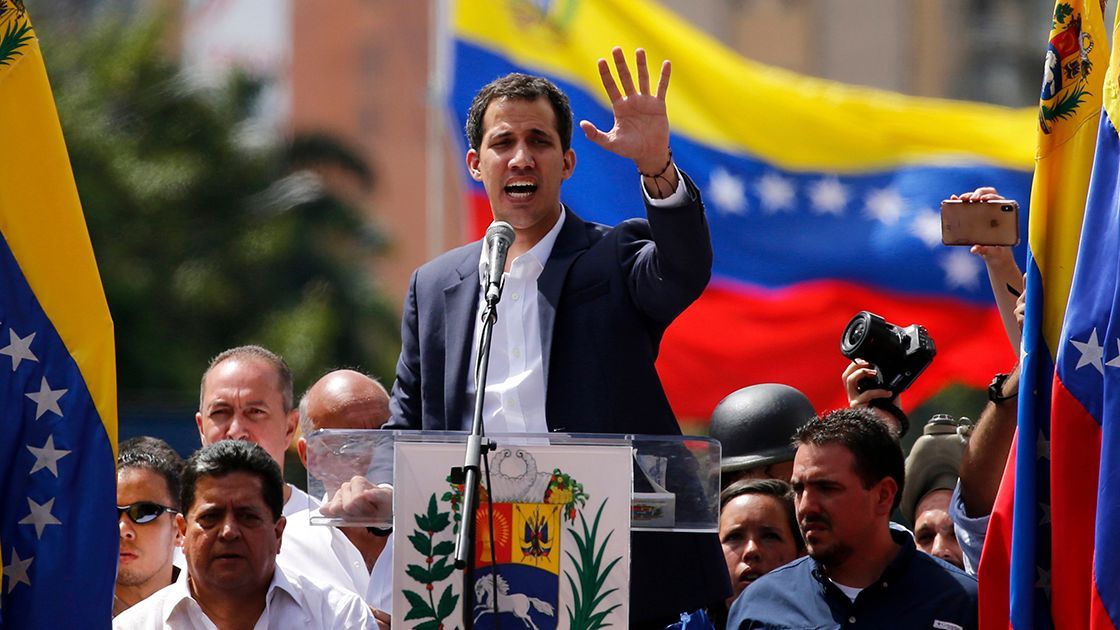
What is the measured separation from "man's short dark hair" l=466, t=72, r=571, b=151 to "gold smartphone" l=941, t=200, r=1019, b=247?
3.80ft

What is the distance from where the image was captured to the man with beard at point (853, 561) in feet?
17.2

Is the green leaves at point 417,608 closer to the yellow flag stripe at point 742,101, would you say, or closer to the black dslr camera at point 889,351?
the black dslr camera at point 889,351

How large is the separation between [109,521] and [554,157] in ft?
4.82

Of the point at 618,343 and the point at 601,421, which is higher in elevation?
the point at 618,343

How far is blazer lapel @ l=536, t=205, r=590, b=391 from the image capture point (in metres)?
5.05

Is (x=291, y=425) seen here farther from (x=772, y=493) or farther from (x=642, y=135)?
(x=642, y=135)

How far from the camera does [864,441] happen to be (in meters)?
5.44

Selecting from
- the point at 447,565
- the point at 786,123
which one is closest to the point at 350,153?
the point at 786,123

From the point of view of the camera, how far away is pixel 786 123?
11492mm

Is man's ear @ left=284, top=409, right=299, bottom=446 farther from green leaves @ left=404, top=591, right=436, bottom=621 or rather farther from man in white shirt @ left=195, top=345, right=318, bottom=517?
green leaves @ left=404, top=591, right=436, bottom=621

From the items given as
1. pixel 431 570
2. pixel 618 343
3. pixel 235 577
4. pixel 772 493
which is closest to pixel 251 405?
pixel 235 577

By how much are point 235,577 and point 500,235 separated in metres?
1.59

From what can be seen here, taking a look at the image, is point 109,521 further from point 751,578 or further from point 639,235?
point 751,578

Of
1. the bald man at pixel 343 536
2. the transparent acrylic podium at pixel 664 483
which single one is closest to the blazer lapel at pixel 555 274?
the transparent acrylic podium at pixel 664 483
